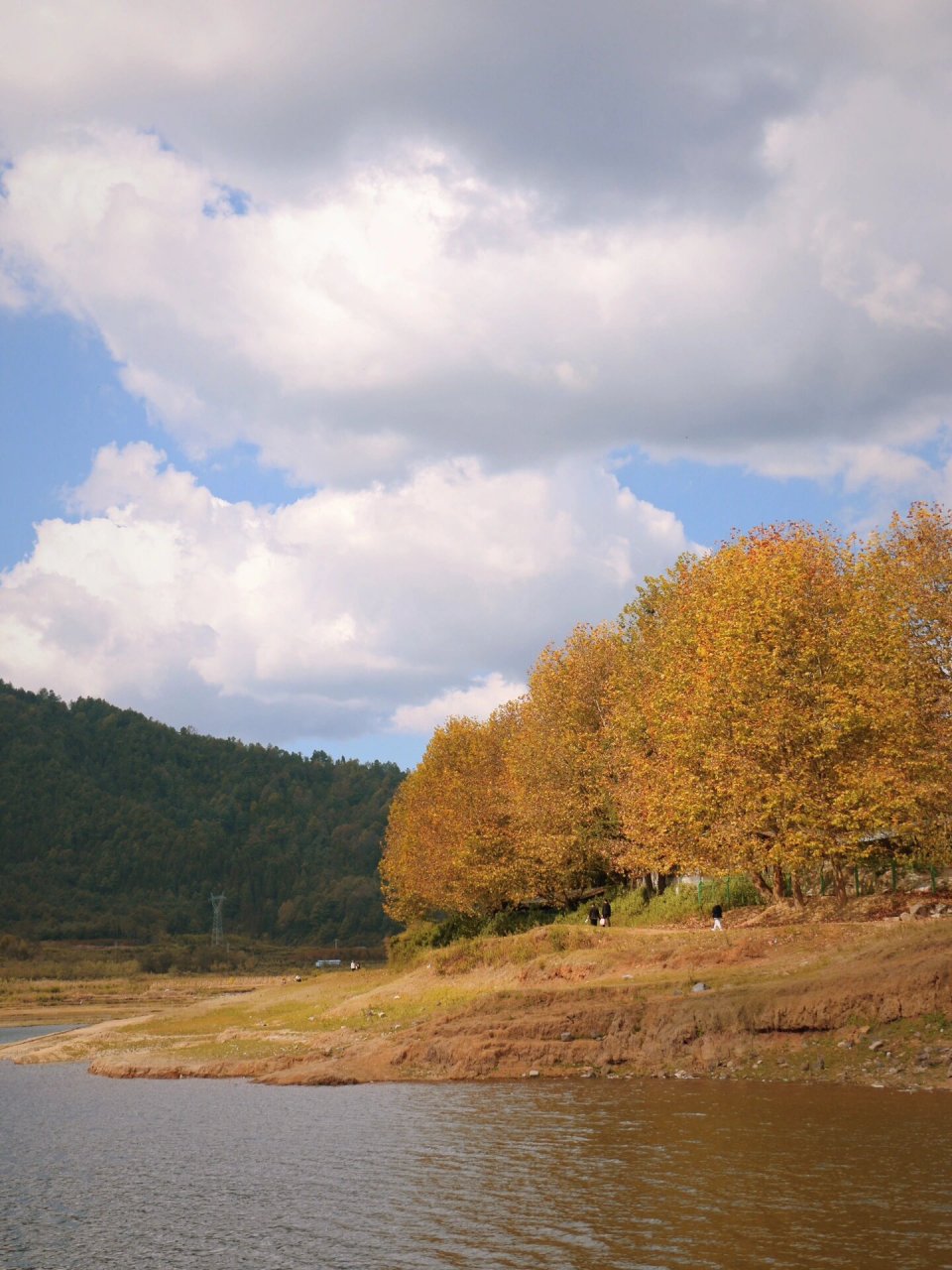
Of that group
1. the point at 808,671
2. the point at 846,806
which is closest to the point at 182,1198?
the point at 846,806

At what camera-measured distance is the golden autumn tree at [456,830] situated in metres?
73.8

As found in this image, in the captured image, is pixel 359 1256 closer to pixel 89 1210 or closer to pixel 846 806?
pixel 89 1210

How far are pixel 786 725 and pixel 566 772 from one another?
24.0 m

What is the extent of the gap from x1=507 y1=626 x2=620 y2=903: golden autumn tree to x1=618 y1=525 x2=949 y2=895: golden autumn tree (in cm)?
1346

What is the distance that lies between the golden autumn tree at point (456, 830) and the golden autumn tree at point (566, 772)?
2692mm

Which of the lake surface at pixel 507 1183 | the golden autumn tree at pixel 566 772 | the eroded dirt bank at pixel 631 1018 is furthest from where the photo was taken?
the golden autumn tree at pixel 566 772

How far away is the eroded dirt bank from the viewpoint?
32.0 metres

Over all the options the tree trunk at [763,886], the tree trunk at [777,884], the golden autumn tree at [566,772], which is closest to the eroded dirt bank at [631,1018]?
the tree trunk at [777,884]

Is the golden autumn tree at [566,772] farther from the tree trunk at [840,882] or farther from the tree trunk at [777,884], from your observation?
the tree trunk at [840,882]

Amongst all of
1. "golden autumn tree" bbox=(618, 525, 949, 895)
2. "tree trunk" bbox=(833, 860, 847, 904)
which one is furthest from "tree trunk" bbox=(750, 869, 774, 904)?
"tree trunk" bbox=(833, 860, 847, 904)

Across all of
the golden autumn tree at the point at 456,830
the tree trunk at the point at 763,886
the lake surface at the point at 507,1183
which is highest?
the golden autumn tree at the point at 456,830

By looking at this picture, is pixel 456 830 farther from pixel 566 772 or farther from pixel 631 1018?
pixel 631 1018

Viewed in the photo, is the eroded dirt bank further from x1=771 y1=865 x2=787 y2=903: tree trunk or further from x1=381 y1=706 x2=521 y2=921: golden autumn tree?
x1=381 y1=706 x2=521 y2=921: golden autumn tree

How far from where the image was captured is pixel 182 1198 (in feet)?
76.6
